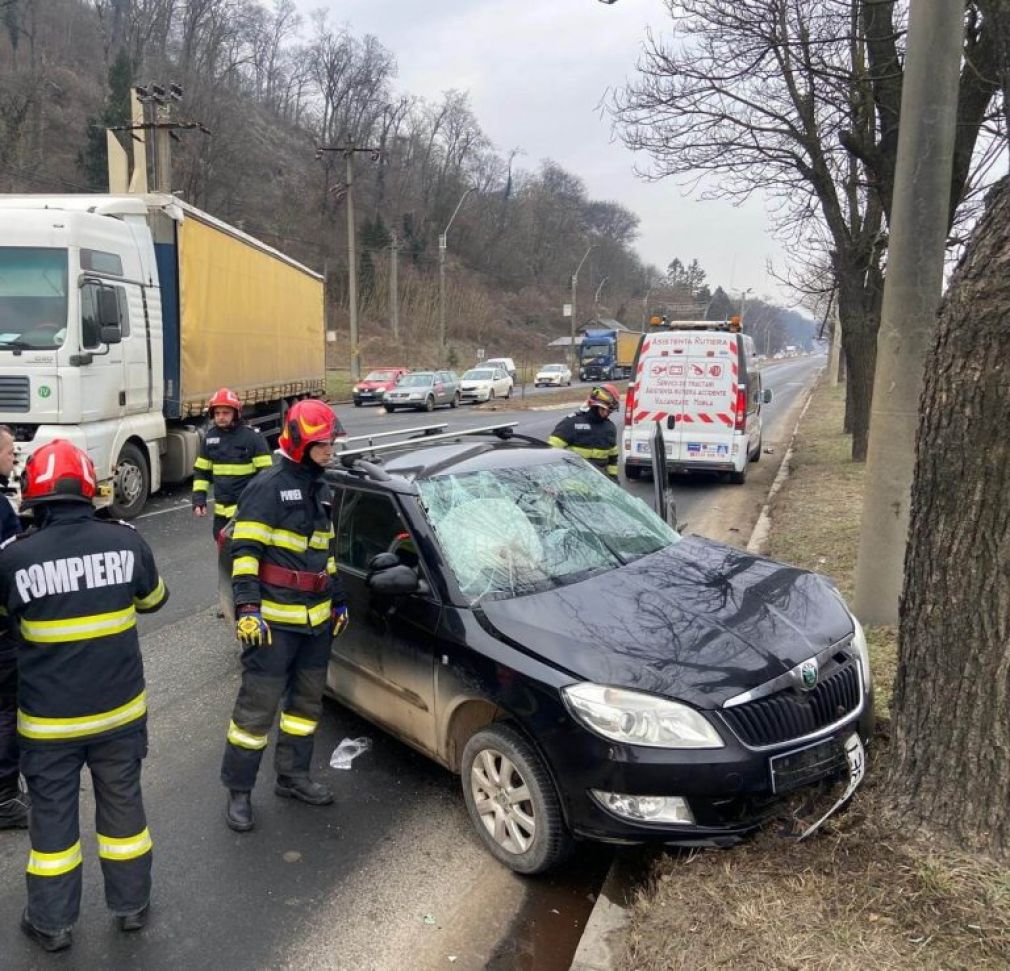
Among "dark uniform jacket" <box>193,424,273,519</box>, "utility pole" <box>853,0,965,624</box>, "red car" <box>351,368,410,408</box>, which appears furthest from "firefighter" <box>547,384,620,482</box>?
"red car" <box>351,368,410,408</box>

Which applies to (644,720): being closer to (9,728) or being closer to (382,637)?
(382,637)

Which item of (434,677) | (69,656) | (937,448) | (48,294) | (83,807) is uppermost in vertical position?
(48,294)

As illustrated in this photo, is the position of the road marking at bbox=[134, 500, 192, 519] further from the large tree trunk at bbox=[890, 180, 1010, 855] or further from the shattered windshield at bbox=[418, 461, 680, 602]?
the large tree trunk at bbox=[890, 180, 1010, 855]

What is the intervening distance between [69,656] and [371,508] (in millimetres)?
1699

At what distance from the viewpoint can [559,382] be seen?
4575cm

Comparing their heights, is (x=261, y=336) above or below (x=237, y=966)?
above

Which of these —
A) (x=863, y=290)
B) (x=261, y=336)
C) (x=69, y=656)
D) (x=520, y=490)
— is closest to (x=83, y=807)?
(x=69, y=656)

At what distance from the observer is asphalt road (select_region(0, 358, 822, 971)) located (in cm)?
280

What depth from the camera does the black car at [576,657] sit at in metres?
2.80

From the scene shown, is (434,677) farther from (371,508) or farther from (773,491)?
(773,491)

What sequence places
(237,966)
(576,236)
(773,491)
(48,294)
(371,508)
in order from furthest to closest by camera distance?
1. (576,236)
2. (773,491)
3. (48,294)
4. (371,508)
5. (237,966)

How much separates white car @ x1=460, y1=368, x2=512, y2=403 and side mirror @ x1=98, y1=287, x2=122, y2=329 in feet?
81.6

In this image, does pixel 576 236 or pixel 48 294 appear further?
pixel 576 236

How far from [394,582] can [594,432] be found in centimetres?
460
